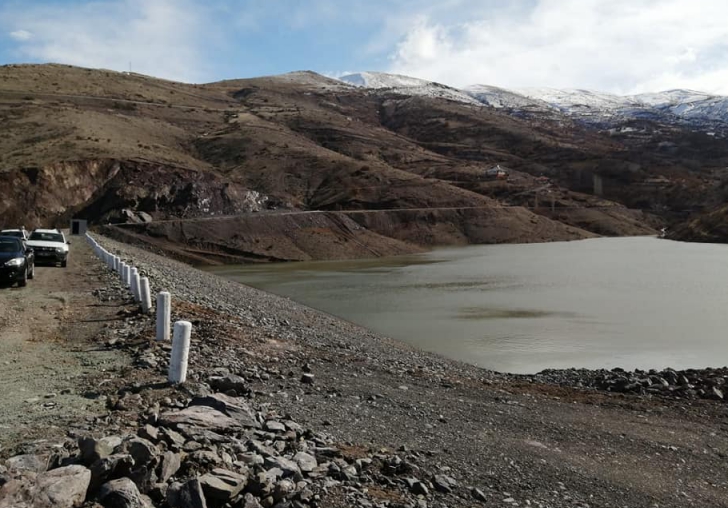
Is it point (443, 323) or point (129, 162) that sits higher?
point (129, 162)

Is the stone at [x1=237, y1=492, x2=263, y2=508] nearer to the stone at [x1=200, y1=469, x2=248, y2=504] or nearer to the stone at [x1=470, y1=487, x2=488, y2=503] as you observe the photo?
the stone at [x1=200, y1=469, x2=248, y2=504]

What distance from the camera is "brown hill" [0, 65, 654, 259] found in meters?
64.8

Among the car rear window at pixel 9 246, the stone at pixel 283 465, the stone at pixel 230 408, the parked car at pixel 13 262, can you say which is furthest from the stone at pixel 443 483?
the car rear window at pixel 9 246

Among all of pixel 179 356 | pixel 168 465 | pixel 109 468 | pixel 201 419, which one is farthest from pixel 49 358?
pixel 109 468

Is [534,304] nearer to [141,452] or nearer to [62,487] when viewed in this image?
[141,452]

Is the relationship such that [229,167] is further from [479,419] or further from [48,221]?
[479,419]

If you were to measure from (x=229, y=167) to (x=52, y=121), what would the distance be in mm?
23427

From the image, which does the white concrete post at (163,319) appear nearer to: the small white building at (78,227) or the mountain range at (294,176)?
the mountain range at (294,176)

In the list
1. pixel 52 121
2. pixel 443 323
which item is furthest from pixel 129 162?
pixel 443 323

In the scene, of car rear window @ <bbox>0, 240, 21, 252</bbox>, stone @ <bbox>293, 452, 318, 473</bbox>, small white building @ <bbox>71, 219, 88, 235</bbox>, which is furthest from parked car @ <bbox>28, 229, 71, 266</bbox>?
small white building @ <bbox>71, 219, 88, 235</bbox>

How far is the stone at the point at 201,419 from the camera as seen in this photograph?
6.01m

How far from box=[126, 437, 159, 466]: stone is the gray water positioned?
14020 millimetres

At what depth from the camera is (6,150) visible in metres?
70.9

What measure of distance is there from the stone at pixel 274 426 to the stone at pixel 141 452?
1.81 metres
